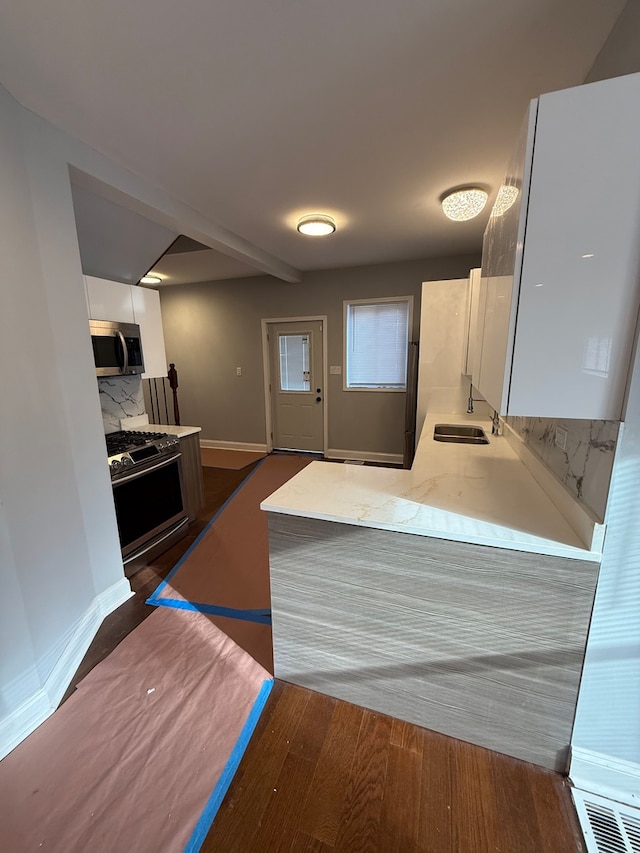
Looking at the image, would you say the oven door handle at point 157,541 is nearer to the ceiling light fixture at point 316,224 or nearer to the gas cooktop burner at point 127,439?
the gas cooktop burner at point 127,439

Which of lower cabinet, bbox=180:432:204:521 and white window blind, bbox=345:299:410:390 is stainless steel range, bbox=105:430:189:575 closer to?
lower cabinet, bbox=180:432:204:521

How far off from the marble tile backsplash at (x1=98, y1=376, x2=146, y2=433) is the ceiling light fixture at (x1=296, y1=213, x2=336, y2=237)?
6.77 ft

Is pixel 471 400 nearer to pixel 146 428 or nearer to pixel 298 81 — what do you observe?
pixel 298 81

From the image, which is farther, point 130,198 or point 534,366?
point 130,198

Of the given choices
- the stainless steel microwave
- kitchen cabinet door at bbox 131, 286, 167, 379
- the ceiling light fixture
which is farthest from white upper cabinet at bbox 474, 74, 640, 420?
kitchen cabinet door at bbox 131, 286, 167, 379

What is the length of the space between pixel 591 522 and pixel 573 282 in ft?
2.33

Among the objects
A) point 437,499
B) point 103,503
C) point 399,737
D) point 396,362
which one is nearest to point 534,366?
point 437,499

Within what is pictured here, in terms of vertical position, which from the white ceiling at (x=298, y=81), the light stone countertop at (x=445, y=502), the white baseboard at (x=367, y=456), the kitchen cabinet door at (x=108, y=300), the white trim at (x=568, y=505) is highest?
the white ceiling at (x=298, y=81)

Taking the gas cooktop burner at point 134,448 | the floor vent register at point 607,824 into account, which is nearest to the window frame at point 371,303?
the gas cooktop burner at point 134,448

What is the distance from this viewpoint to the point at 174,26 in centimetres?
120

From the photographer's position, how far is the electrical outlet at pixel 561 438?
135cm

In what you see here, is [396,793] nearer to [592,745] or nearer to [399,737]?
[399,737]

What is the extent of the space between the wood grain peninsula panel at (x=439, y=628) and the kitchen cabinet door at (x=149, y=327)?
2330 mm

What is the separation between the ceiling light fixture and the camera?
9.24 feet
